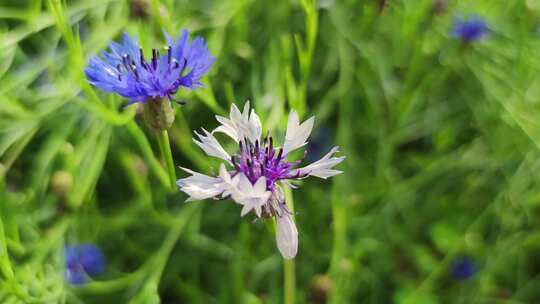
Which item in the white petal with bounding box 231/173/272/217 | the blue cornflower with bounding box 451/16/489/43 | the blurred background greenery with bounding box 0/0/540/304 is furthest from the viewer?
the blue cornflower with bounding box 451/16/489/43

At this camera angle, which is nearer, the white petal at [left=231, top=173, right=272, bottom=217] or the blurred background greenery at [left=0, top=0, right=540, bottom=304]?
the white petal at [left=231, top=173, right=272, bottom=217]

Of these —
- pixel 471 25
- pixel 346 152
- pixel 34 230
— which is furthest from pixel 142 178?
pixel 471 25

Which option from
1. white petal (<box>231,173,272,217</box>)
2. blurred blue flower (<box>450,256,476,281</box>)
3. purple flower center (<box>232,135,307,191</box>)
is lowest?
blurred blue flower (<box>450,256,476,281</box>)

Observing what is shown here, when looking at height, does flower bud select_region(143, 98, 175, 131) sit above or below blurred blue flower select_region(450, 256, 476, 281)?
above

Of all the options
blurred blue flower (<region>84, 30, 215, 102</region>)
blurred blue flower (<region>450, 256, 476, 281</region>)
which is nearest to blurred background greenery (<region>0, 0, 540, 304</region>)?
blurred blue flower (<region>450, 256, 476, 281</region>)

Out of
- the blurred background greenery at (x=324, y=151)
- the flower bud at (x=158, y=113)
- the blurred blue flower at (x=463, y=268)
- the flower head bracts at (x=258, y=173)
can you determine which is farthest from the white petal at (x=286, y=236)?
the blurred blue flower at (x=463, y=268)

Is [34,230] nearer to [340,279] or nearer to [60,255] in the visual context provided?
[60,255]

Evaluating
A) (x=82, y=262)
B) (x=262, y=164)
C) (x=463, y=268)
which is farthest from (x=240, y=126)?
(x=463, y=268)

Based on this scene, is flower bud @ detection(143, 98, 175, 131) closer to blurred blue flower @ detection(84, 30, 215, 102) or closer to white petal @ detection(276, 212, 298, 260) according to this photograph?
blurred blue flower @ detection(84, 30, 215, 102)
